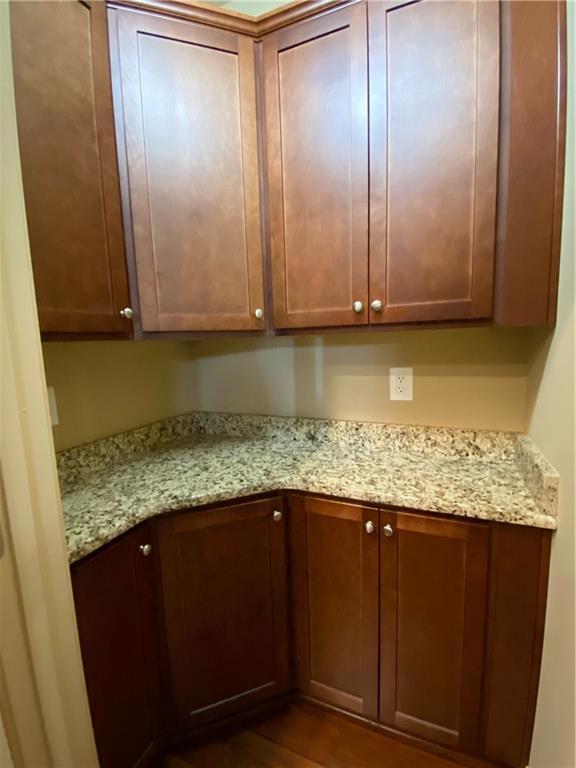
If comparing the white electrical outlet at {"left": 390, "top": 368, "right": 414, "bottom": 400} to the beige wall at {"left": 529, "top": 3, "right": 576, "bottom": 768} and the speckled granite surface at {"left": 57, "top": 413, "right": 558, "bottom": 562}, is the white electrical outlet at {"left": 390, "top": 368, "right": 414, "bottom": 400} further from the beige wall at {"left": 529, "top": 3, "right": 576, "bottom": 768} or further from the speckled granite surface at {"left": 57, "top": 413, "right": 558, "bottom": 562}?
the beige wall at {"left": 529, "top": 3, "right": 576, "bottom": 768}

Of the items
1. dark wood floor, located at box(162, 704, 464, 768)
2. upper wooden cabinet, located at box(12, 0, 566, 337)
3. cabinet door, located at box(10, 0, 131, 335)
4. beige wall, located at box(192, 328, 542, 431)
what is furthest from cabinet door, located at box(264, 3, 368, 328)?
dark wood floor, located at box(162, 704, 464, 768)

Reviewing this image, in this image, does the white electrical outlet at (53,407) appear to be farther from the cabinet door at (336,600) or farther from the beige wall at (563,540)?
the beige wall at (563,540)

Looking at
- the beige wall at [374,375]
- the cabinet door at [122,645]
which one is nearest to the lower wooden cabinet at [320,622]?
the cabinet door at [122,645]

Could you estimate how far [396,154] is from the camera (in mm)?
1133

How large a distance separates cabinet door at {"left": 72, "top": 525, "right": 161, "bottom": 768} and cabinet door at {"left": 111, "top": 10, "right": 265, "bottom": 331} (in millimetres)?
695

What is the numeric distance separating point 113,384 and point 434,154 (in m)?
1.37

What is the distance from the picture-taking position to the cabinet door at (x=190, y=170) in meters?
1.16

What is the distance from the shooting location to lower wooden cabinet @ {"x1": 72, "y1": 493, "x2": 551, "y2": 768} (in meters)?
1.06

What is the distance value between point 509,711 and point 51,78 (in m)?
2.16

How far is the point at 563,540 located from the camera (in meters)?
0.95

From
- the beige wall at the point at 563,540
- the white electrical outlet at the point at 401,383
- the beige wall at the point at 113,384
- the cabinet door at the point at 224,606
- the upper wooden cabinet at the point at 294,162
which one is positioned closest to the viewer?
the beige wall at the point at 563,540

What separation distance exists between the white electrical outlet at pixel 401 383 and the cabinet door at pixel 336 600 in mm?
533

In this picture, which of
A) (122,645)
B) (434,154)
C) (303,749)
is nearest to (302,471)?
(122,645)

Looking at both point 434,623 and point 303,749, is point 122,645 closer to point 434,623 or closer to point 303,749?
point 303,749
